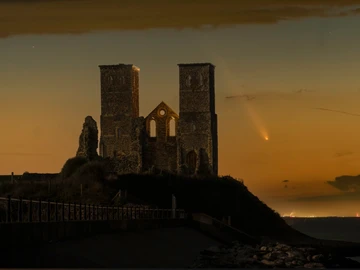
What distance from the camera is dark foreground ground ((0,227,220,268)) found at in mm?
29286

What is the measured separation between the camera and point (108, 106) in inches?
6467

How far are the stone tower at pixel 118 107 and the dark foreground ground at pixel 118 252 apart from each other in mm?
89553

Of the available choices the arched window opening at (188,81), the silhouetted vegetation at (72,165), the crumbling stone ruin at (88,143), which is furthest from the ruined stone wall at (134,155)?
the silhouetted vegetation at (72,165)

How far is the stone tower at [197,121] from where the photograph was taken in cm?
15225

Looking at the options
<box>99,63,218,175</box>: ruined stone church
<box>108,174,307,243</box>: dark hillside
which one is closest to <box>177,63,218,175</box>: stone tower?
<box>99,63,218,175</box>: ruined stone church

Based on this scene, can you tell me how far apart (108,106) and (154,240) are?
11107 centimetres

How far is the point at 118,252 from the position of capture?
39.5 meters

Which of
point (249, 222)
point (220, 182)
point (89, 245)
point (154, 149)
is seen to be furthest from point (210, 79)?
point (89, 245)

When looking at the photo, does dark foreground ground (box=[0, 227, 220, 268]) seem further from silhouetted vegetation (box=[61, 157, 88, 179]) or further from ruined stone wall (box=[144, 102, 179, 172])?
ruined stone wall (box=[144, 102, 179, 172])

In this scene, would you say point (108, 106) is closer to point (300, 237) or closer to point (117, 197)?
point (300, 237)

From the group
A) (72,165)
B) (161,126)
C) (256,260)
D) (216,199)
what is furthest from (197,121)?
(256,260)

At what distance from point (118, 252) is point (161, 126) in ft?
383

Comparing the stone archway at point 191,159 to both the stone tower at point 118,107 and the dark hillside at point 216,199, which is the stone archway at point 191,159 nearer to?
the stone tower at point 118,107

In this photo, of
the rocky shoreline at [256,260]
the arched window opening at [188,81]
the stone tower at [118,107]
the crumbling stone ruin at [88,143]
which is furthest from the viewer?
the arched window opening at [188,81]
